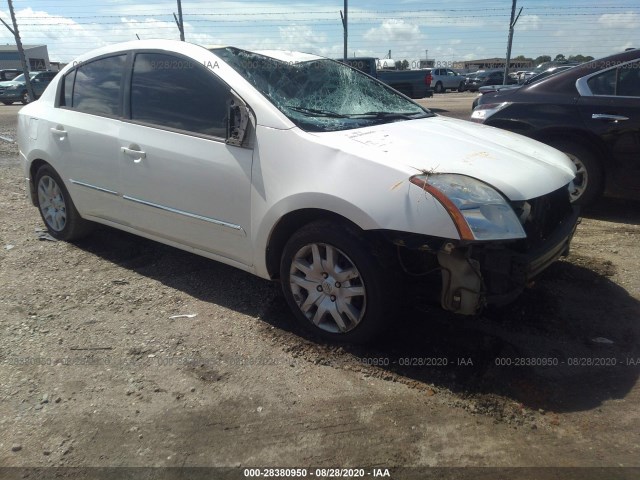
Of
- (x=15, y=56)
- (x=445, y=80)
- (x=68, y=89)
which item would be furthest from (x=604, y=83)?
(x=15, y=56)

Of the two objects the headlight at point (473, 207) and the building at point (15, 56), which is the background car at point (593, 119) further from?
the building at point (15, 56)

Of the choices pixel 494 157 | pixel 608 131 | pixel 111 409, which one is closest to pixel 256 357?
pixel 111 409

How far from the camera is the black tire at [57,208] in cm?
483

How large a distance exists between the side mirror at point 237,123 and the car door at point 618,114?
3686 mm

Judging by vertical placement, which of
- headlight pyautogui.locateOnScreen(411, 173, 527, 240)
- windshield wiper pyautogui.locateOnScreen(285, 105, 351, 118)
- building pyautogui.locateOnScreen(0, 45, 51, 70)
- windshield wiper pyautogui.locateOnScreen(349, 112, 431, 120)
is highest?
building pyautogui.locateOnScreen(0, 45, 51, 70)

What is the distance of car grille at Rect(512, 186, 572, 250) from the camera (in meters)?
2.94

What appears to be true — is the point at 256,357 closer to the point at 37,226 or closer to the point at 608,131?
the point at 37,226

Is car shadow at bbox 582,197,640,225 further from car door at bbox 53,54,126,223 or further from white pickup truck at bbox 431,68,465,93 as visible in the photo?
white pickup truck at bbox 431,68,465,93

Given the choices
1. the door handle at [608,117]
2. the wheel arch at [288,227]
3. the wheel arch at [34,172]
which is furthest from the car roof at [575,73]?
the wheel arch at [34,172]

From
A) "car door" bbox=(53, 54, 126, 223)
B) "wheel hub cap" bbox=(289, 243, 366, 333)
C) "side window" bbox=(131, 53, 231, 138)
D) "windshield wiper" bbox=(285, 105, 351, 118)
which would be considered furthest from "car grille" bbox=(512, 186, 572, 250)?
"car door" bbox=(53, 54, 126, 223)

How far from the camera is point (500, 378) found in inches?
115

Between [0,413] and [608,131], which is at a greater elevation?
[608,131]

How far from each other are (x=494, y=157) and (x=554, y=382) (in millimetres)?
1285

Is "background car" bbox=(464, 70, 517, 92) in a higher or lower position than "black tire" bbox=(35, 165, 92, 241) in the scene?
higher
